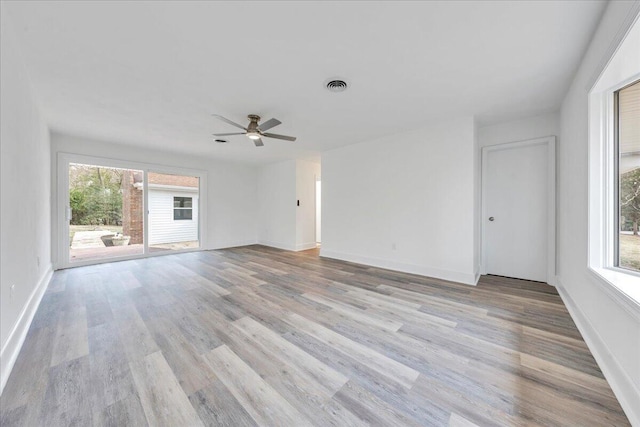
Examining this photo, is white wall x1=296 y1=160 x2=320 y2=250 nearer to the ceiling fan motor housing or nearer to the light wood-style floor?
the ceiling fan motor housing

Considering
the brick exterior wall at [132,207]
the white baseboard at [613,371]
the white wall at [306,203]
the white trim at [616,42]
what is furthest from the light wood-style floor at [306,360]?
the white wall at [306,203]

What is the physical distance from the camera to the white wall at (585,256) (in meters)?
1.31

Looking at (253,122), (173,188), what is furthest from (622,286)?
(173,188)

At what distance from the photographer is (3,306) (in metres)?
1.61

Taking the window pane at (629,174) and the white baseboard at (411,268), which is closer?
the window pane at (629,174)

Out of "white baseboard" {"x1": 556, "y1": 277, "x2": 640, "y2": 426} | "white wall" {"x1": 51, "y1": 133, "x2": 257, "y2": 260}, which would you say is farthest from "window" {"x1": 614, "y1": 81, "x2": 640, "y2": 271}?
"white wall" {"x1": 51, "y1": 133, "x2": 257, "y2": 260}

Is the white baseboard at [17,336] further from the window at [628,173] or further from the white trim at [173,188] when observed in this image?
the window at [628,173]

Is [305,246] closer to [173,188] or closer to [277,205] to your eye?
[277,205]

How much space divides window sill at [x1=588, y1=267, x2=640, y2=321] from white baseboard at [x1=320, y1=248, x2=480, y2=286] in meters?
1.56

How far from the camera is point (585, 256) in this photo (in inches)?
80.7

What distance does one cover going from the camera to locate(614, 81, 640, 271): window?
1.67m

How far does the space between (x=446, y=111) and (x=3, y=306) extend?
4630mm

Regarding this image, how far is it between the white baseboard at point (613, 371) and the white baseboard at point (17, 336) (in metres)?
3.51

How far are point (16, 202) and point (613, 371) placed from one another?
446cm
